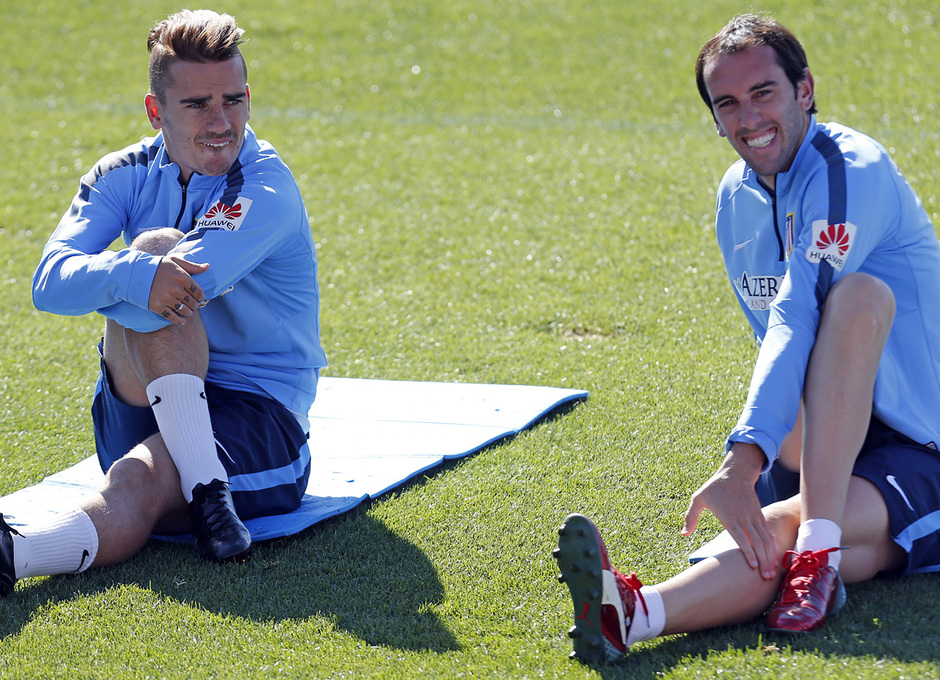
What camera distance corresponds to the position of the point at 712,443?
3.90 m

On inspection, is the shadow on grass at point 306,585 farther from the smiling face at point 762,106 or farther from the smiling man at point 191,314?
the smiling face at point 762,106

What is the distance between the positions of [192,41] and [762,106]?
176cm

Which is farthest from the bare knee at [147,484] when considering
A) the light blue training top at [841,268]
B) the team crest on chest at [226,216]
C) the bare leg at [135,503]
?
the light blue training top at [841,268]

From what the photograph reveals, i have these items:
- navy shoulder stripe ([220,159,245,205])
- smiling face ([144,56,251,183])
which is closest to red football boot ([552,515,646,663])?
navy shoulder stripe ([220,159,245,205])

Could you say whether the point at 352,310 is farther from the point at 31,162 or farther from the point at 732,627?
the point at 31,162

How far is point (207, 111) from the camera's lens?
3457 mm

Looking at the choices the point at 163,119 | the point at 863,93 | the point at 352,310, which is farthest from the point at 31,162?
the point at 863,93

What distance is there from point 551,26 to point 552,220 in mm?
5601

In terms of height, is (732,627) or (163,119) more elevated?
(163,119)

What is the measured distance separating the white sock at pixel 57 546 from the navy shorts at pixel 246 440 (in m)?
0.45

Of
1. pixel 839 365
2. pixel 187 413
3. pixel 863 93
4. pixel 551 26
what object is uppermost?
pixel 551 26

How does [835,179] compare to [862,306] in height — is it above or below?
above

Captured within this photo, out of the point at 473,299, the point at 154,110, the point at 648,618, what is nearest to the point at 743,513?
the point at 648,618

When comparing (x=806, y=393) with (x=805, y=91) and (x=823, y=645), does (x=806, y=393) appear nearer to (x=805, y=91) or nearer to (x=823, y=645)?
(x=823, y=645)
